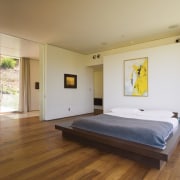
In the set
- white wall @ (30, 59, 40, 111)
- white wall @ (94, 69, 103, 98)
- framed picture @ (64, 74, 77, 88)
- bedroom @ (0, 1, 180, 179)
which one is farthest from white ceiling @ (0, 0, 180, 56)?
white wall @ (94, 69, 103, 98)

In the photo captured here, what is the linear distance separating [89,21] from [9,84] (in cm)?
575

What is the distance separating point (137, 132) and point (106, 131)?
587 millimetres

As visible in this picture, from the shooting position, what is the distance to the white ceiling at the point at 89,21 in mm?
Answer: 2848

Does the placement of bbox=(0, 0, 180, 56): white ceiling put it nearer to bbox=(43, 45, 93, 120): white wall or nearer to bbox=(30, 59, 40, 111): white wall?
bbox=(43, 45, 93, 120): white wall

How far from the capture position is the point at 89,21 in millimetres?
3545

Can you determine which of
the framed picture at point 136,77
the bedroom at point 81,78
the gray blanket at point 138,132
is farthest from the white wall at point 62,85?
the gray blanket at point 138,132

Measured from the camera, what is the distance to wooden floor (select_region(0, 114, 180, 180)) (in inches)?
75.0

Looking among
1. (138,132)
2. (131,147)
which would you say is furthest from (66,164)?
(138,132)

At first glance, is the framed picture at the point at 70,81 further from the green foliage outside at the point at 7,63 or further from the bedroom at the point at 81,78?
the green foliage outside at the point at 7,63

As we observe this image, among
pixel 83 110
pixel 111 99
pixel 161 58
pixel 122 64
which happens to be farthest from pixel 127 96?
pixel 83 110

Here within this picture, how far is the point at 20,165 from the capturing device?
215 cm

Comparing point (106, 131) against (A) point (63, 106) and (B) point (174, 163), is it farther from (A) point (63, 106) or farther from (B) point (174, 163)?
(A) point (63, 106)

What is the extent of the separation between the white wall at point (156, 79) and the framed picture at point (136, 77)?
0.12 metres

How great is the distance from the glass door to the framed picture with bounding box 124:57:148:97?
5635mm
